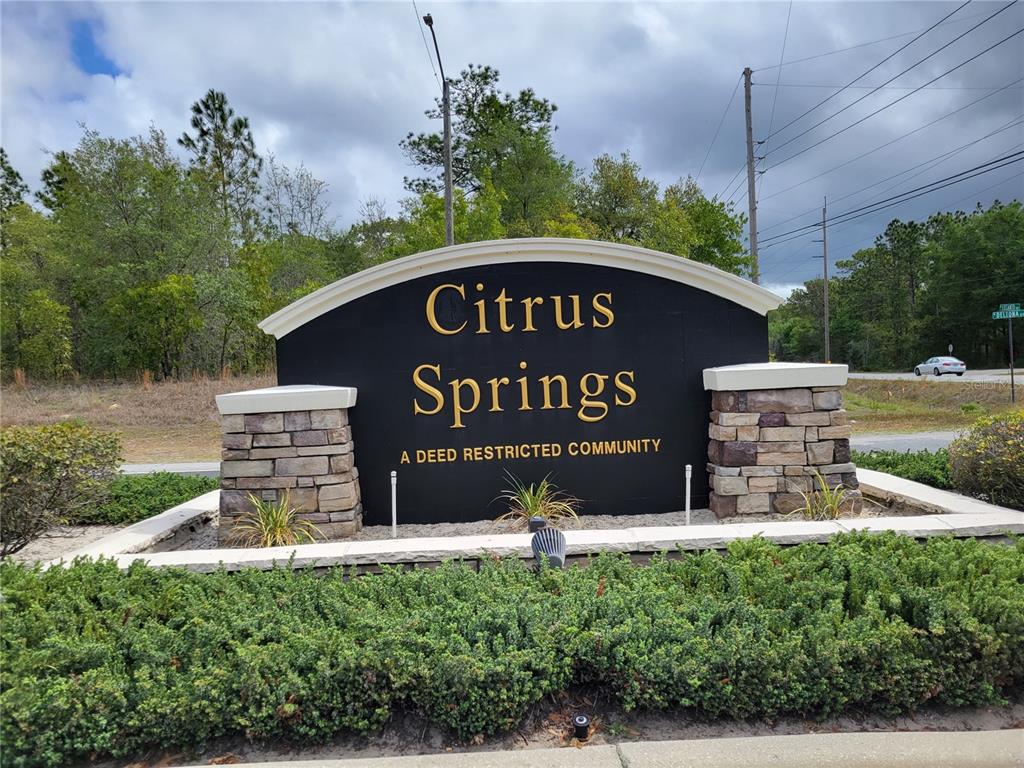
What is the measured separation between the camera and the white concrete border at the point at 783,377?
5.10 metres

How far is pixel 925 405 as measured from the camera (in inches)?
840

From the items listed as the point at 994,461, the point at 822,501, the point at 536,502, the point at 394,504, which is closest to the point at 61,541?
the point at 394,504

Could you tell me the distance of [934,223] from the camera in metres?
52.3

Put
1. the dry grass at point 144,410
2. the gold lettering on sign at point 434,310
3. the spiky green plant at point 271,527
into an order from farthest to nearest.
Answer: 1. the dry grass at point 144,410
2. the gold lettering on sign at point 434,310
3. the spiky green plant at point 271,527

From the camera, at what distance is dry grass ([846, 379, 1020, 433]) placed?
54.4ft

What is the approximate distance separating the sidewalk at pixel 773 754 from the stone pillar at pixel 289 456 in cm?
269

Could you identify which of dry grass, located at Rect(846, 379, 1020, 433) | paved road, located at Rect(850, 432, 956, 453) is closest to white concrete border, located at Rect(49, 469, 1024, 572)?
paved road, located at Rect(850, 432, 956, 453)

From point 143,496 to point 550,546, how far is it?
5.17 m

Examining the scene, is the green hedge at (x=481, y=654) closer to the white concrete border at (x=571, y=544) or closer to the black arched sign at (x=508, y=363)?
the white concrete border at (x=571, y=544)

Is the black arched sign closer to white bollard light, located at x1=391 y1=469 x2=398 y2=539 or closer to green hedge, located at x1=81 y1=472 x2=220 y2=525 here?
white bollard light, located at x1=391 y1=469 x2=398 y2=539

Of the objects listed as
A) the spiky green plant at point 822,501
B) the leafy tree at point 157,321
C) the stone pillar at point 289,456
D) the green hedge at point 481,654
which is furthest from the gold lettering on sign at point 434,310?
the leafy tree at point 157,321

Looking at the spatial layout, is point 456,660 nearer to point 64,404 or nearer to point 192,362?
point 64,404

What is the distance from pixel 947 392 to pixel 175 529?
25.9 metres

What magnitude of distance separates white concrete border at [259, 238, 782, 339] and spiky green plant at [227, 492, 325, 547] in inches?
62.0
